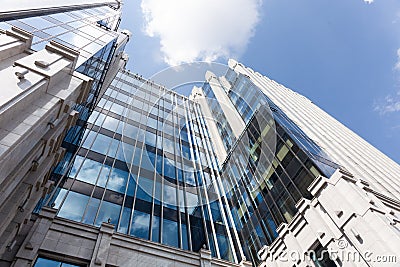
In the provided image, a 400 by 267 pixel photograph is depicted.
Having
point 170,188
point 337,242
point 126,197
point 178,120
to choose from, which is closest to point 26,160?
point 126,197

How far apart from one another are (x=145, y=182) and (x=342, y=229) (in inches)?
594

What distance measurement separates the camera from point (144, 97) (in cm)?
3919

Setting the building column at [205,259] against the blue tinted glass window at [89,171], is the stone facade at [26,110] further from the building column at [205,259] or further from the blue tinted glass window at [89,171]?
the building column at [205,259]

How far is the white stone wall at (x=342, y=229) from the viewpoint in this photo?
10070 millimetres

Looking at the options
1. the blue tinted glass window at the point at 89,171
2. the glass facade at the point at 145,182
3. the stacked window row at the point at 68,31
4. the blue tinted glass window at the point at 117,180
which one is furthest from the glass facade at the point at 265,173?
the stacked window row at the point at 68,31

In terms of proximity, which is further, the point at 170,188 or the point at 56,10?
the point at 170,188

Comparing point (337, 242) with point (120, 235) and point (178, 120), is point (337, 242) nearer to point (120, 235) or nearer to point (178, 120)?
point (120, 235)

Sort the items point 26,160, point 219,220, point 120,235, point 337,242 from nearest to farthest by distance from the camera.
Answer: point 26,160, point 337,242, point 120,235, point 219,220

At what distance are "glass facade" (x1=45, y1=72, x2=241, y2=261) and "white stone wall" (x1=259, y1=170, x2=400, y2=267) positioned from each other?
19.9 feet

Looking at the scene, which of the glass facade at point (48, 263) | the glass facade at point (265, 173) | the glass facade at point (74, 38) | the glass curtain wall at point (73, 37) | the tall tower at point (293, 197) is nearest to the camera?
the tall tower at point (293, 197)

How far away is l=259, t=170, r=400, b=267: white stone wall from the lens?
10.1 meters

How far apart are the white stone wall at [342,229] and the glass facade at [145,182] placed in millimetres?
6071

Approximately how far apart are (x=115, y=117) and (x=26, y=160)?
2140 centimetres

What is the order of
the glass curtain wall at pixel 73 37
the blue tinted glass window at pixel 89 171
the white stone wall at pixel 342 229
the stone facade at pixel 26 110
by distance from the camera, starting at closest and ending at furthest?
1. the stone facade at pixel 26 110
2. the white stone wall at pixel 342 229
3. the glass curtain wall at pixel 73 37
4. the blue tinted glass window at pixel 89 171
